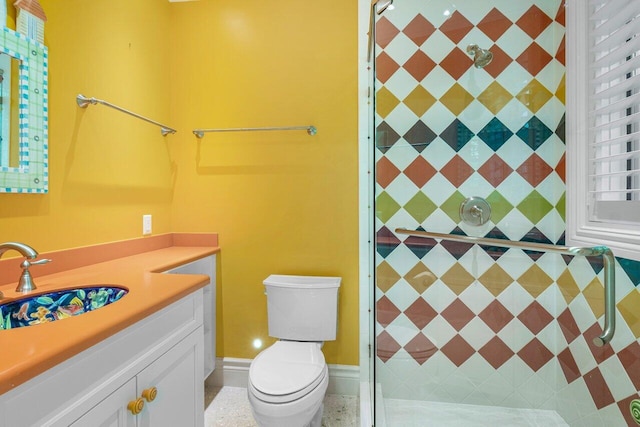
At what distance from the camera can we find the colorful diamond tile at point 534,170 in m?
1.49

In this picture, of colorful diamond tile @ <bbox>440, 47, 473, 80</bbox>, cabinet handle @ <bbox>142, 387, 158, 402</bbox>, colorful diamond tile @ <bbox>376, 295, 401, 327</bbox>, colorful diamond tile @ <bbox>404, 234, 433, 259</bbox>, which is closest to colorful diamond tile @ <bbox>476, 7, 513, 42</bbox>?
colorful diamond tile @ <bbox>440, 47, 473, 80</bbox>

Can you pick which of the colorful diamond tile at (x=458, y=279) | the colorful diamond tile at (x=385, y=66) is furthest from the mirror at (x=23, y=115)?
the colorful diamond tile at (x=458, y=279)

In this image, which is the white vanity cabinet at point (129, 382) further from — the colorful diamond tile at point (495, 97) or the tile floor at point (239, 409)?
the colorful diamond tile at point (495, 97)

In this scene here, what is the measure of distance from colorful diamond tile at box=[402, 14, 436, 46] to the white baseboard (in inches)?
76.4

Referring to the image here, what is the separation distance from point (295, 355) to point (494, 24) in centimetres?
195

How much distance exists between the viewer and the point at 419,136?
1662mm

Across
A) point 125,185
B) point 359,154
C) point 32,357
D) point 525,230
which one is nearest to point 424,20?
point 359,154

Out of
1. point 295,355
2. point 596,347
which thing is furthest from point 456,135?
point 295,355

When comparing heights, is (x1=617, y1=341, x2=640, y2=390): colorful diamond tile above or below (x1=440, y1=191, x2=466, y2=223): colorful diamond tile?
below

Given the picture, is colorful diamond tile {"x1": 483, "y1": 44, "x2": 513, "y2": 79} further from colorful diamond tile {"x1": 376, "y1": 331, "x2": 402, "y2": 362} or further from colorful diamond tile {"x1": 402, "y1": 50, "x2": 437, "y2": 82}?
colorful diamond tile {"x1": 376, "y1": 331, "x2": 402, "y2": 362}

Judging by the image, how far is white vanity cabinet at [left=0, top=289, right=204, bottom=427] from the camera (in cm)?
63

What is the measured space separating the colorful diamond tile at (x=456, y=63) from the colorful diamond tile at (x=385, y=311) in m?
1.25

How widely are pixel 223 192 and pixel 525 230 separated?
1737mm

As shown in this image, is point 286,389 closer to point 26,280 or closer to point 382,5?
point 26,280
